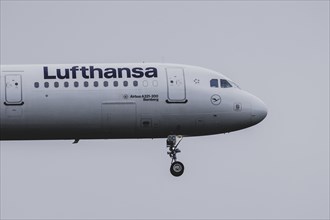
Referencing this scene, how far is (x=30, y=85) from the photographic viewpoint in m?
90.1

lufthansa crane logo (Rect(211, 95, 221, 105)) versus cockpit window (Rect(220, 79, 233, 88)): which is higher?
cockpit window (Rect(220, 79, 233, 88))

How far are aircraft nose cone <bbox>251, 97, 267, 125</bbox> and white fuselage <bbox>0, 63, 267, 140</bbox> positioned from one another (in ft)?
0.20

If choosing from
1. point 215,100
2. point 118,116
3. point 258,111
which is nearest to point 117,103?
point 118,116

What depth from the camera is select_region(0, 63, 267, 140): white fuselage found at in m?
89.8

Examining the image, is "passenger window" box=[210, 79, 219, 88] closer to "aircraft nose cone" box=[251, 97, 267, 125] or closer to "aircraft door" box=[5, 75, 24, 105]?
"aircraft nose cone" box=[251, 97, 267, 125]

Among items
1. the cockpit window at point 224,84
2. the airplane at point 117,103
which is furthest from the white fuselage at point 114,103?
the cockpit window at point 224,84

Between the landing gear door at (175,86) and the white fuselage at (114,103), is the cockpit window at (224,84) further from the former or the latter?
the landing gear door at (175,86)

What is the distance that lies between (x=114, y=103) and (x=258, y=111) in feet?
28.9

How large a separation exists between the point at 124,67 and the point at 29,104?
6.18m

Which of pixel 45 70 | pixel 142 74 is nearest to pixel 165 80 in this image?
pixel 142 74

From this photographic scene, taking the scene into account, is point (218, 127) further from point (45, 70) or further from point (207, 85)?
point (45, 70)

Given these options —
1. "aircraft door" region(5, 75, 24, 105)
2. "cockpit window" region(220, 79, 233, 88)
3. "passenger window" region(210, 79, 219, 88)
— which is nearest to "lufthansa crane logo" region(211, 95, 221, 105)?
"passenger window" region(210, 79, 219, 88)

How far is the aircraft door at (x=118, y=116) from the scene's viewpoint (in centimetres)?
9019

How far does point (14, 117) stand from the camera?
8950 cm
